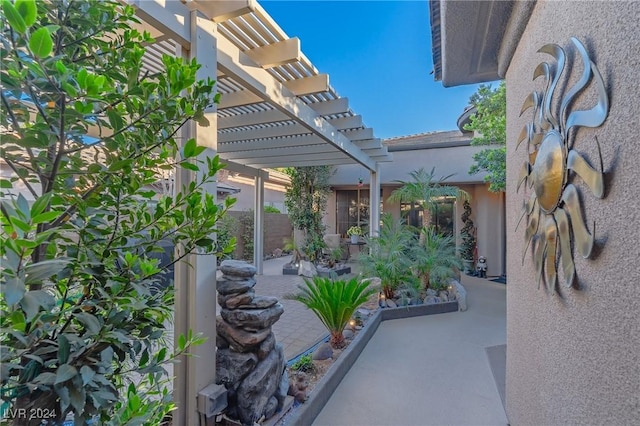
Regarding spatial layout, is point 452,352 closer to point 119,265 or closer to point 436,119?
point 119,265

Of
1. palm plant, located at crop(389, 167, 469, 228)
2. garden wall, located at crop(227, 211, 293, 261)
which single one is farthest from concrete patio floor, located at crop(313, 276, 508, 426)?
garden wall, located at crop(227, 211, 293, 261)

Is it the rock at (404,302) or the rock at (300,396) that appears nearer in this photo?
the rock at (300,396)

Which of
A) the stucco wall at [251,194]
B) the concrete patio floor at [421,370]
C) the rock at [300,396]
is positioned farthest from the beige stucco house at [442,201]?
the rock at [300,396]

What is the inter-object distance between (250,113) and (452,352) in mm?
4949

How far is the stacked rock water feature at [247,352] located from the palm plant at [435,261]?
4423mm

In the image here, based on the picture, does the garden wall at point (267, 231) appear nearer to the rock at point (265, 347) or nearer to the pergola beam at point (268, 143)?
the pergola beam at point (268, 143)

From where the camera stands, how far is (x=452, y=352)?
13.8ft

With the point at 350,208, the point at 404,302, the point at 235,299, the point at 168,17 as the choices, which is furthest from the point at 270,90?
the point at 350,208

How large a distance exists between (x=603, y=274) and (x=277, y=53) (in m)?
3.27

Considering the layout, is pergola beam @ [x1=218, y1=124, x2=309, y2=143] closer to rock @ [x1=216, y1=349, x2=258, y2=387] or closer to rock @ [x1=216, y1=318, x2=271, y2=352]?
rock @ [x1=216, y1=318, x2=271, y2=352]

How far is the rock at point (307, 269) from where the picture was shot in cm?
Result: 863

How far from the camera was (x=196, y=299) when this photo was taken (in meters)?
2.28

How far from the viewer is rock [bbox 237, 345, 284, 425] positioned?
92.5 inches

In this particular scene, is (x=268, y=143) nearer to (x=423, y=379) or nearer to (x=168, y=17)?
(x=168, y=17)
